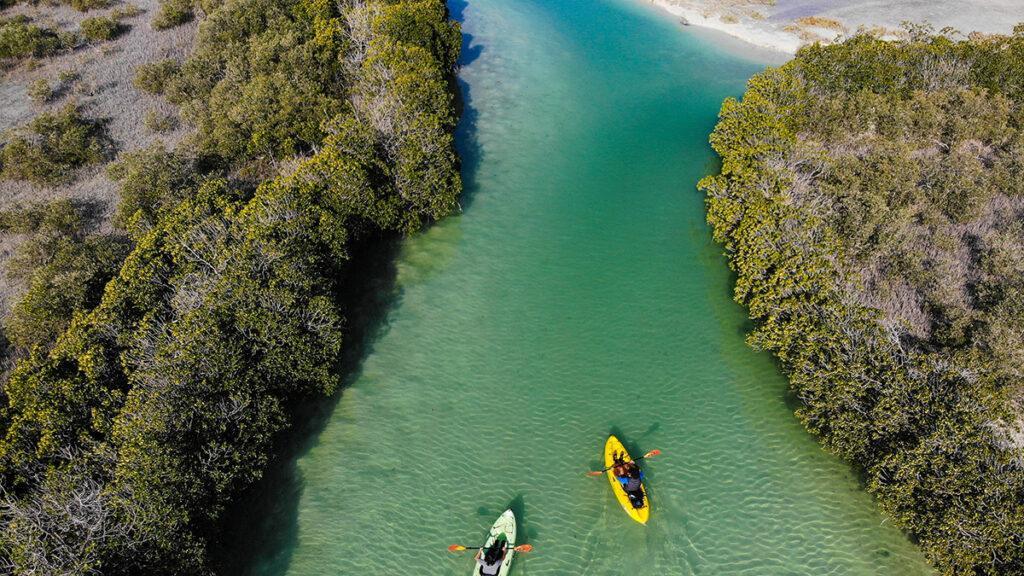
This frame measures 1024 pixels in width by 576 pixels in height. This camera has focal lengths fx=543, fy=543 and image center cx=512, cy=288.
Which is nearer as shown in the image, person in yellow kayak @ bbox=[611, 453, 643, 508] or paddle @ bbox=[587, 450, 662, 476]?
person in yellow kayak @ bbox=[611, 453, 643, 508]

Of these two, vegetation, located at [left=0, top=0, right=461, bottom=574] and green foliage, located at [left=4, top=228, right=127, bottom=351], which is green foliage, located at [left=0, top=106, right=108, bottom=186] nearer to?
vegetation, located at [left=0, top=0, right=461, bottom=574]

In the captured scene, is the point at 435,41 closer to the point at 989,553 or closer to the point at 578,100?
the point at 578,100

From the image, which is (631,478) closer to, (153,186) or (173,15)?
(153,186)

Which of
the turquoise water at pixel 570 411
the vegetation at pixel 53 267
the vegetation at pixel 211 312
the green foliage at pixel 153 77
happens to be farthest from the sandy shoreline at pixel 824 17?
the vegetation at pixel 53 267

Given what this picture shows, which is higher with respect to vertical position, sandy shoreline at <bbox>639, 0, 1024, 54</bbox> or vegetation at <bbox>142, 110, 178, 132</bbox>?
sandy shoreline at <bbox>639, 0, 1024, 54</bbox>

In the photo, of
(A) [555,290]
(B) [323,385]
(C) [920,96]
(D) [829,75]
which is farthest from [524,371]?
(C) [920,96]

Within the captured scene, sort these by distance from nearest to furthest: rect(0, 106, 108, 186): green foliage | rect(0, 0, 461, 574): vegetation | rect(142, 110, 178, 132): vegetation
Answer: rect(0, 0, 461, 574): vegetation → rect(0, 106, 108, 186): green foliage → rect(142, 110, 178, 132): vegetation

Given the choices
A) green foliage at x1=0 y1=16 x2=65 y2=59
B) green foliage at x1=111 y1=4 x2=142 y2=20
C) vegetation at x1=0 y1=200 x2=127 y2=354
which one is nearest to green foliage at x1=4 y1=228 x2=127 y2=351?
vegetation at x1=0 y1=200 x2=127 y2=354

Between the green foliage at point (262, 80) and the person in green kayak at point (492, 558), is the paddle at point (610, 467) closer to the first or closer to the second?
the person in green kayak at point (492, 558)
